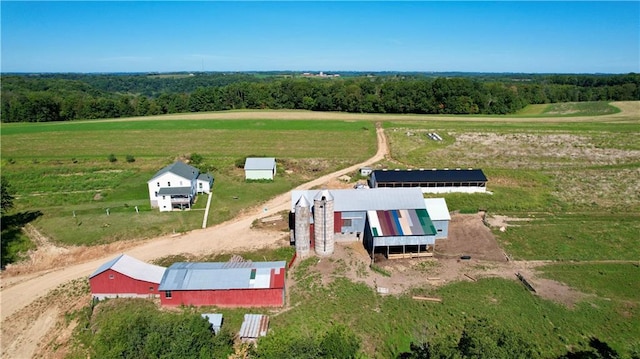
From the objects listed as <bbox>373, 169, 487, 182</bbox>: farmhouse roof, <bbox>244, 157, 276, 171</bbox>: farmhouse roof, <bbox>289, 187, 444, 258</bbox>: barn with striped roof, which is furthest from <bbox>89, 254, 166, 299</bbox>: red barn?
<bbox>244, 157, 276, 171</bbox>: farmhouse roof

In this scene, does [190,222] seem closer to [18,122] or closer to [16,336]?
[16,336]

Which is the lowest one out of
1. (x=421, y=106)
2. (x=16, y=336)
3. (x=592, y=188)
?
(x=16, y=336)

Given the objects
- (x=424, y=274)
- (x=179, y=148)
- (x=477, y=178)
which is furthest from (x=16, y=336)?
(x=179, y=148)

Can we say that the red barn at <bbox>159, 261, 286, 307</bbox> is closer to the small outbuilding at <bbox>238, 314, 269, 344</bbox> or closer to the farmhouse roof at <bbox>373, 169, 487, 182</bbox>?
the small outbuilding at <bbox>238, 314, 269, 344</bbox>

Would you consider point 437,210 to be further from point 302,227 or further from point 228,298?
point 228,298

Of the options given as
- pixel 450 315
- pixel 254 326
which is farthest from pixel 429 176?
pixel 254 326

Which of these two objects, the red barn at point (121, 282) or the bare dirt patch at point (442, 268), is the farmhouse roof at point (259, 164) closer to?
the bare dirt patch at point (442, 268)

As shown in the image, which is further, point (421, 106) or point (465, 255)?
point (421, 106)
